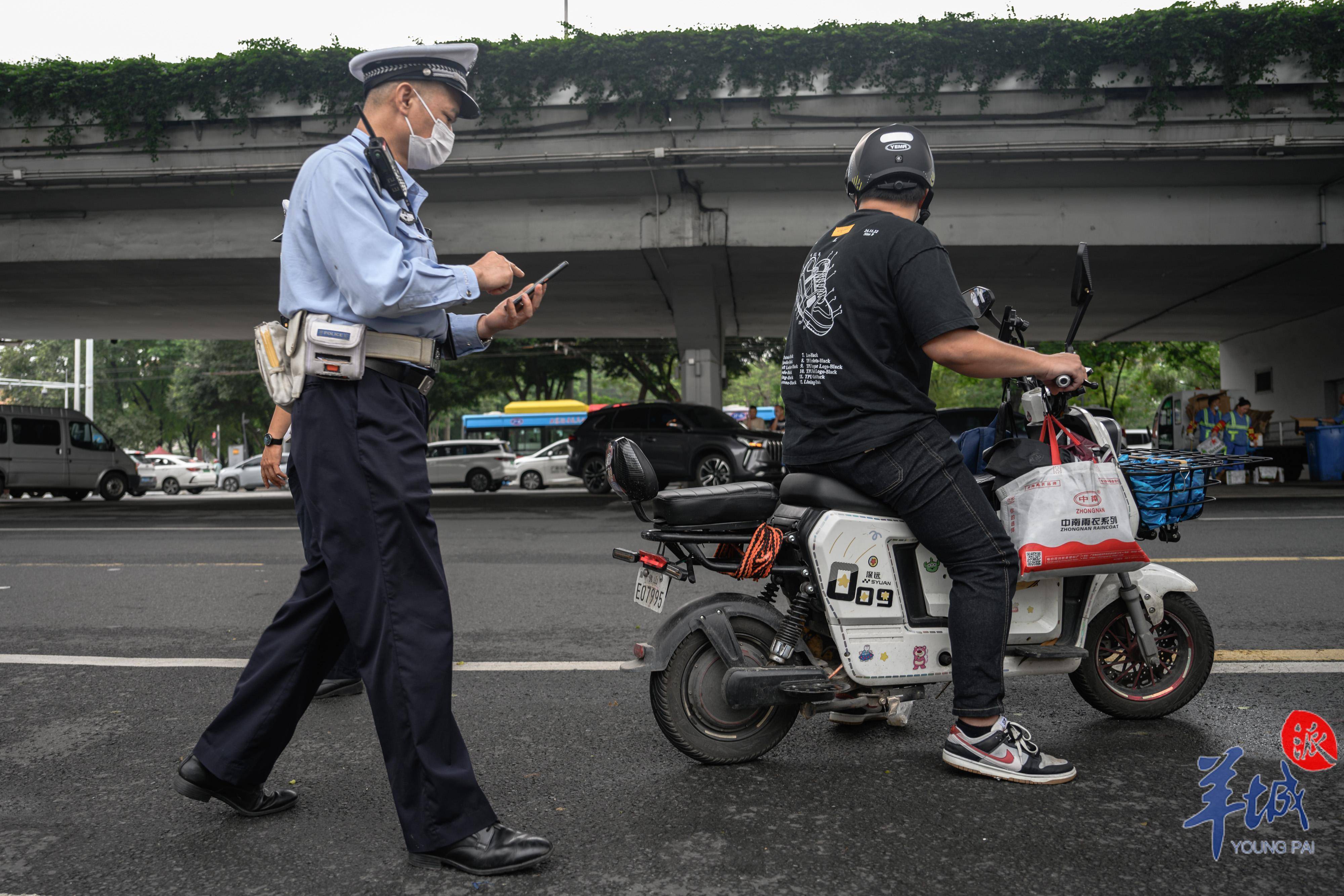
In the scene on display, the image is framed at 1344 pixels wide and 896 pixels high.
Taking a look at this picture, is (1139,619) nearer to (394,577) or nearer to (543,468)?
(394,577)

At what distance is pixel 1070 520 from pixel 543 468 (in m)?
28.4

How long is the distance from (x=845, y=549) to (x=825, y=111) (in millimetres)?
14110

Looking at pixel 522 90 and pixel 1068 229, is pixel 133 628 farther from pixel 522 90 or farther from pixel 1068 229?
pixel 1068 229

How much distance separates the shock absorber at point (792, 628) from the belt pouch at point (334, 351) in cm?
149

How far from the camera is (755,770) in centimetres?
310

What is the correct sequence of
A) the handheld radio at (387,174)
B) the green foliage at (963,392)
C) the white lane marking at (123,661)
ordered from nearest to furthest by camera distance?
the handheld radio at (387,174)
the white lane marking at (123,661)
the green foliage at (963,392)

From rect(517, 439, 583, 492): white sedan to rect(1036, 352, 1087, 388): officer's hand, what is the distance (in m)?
28.1

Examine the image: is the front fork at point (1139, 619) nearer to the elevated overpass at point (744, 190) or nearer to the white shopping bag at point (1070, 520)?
the white shopping bag at point (1070, 520)

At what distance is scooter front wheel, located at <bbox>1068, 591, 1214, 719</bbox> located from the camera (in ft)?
11.3

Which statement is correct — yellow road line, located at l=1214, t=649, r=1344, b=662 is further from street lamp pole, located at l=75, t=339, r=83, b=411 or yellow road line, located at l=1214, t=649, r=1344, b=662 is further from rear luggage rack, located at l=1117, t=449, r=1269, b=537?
street lamp pole, located at l=75, t=339, r=83, b=411

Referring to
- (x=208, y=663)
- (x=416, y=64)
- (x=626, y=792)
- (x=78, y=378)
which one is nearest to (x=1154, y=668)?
(x=626, y=792)

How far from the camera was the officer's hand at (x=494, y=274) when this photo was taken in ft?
8.48

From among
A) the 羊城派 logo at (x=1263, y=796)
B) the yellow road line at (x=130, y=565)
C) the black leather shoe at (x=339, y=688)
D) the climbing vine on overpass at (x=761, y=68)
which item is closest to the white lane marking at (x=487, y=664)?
the black leather shoe at (x=339, y=688)

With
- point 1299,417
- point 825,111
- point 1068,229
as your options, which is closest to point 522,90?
point 825,111
